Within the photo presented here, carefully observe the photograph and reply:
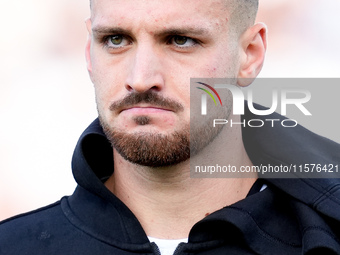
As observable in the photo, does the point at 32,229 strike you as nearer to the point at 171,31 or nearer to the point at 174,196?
the point at 174,196

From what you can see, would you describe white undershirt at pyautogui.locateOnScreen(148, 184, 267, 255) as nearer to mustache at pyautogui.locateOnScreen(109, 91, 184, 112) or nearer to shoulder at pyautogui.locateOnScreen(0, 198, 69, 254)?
shoulder at pyautogui.locateOnScreen(0, 198, 69, 254)

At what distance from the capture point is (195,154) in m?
3.55

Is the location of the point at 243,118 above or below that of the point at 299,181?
above

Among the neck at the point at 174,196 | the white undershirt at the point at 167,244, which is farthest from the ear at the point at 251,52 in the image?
the white undershirt at the point at 167,244

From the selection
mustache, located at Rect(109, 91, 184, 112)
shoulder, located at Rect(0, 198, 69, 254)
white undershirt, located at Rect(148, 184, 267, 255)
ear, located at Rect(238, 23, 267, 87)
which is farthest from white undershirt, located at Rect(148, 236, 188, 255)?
ear, located at Rect(238, 23, 267, 87)

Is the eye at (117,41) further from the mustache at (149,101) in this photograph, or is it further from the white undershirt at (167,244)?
the white undershirt at (167,244)

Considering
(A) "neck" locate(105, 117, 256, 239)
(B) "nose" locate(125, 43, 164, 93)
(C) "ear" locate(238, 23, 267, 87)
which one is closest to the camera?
(B) "nose" locate(125, 43, 164, 93)

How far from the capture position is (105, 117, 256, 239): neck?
354 cm

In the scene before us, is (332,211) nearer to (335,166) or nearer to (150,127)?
(335,166)

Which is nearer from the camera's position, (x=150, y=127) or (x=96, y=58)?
(x=150, y=127)

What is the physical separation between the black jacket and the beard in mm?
248

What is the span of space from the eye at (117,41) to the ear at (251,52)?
57 cm

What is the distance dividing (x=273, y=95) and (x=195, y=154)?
0.71 meters

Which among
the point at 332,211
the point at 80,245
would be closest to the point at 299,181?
the point at 332,211
